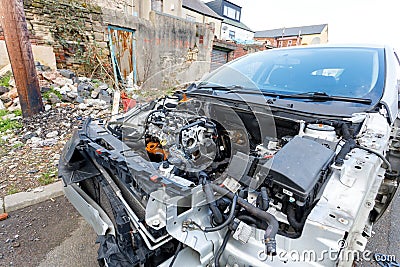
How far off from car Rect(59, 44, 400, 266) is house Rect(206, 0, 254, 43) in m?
24.8

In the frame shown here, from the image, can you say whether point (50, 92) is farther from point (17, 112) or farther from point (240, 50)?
point (240, 50)

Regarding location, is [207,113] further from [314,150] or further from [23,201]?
[23,201]

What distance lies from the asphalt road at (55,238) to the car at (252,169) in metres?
0.56

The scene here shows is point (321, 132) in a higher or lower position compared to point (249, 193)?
higher

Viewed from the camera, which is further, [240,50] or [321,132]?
[240,50]

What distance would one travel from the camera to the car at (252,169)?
107cm

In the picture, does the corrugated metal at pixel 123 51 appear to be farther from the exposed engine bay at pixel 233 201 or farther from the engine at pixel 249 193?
the engine at pixel 249 193

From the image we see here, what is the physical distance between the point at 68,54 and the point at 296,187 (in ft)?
23.0

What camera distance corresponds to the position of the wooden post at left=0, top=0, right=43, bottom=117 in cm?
374

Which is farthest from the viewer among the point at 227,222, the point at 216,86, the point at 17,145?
the point at 17,145

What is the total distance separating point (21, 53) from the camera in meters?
3.89

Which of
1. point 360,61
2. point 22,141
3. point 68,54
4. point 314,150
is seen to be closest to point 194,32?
point 68,54

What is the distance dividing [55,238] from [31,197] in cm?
77

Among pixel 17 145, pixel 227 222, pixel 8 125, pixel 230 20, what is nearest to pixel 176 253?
pixel 227 222
